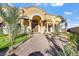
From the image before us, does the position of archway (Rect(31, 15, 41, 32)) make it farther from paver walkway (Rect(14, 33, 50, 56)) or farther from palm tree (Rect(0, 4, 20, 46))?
palm tree (Rect(0, 4, 20, 46))

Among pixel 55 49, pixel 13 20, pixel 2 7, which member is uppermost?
pixel 2 7

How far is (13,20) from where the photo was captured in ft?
7.50

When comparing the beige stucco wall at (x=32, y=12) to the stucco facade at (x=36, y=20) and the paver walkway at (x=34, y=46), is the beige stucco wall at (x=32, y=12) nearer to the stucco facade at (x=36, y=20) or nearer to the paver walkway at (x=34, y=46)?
the stucco facade at (x=36, y=20)

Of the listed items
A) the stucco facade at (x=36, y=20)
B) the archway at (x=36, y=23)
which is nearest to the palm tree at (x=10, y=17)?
the stucco facade at (x=36, y=20)

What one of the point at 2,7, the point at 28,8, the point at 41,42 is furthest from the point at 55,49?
the point at 2,7

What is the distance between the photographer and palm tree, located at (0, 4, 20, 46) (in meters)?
2.28

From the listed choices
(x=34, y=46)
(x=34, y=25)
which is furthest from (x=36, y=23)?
(x=34, y=46)

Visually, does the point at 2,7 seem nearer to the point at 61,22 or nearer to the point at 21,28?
the point at 21,28

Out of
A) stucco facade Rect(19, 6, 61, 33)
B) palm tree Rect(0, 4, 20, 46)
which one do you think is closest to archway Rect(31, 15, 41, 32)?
stucco facade Rect(19, 6, 61, 33)

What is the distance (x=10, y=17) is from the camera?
7.48ft

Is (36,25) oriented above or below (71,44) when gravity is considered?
above

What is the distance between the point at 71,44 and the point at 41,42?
0.32 meters

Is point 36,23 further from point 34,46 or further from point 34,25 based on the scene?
point 34,46

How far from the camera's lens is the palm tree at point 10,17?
2282 mm
